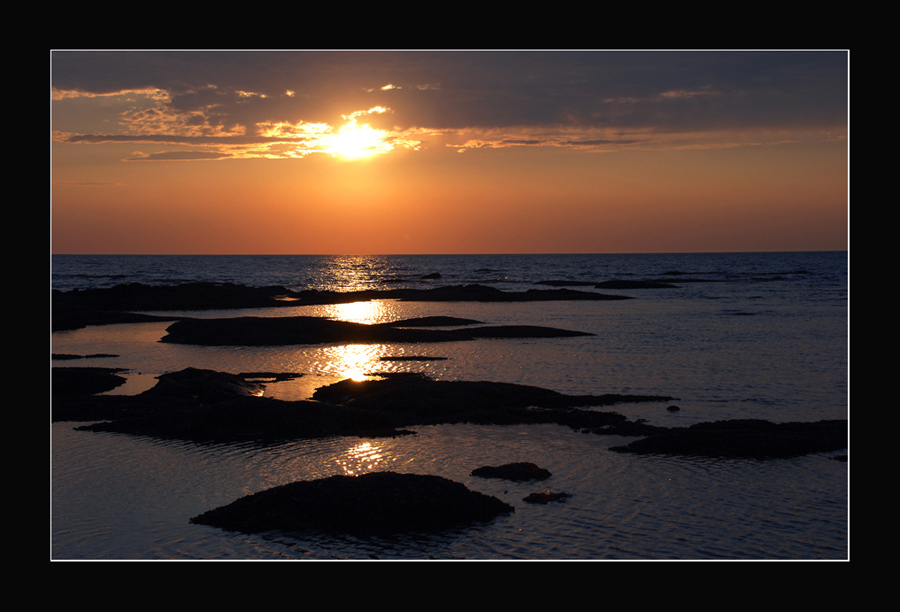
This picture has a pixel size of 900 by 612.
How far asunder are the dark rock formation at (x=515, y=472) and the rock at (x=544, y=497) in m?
1.30

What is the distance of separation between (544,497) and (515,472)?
1.76 m

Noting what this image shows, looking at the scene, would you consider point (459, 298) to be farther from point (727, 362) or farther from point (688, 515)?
point (688, 515)

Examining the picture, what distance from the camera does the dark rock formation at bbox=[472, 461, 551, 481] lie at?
16.9 metres

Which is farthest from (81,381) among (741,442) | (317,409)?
(741,442)

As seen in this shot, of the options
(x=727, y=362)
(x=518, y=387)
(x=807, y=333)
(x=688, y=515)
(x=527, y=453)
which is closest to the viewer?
(x=688, y=515)

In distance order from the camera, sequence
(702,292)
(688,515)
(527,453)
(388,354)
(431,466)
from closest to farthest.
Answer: (688,515) < (431,466) < (527,453) < (388,354) < (702,292)

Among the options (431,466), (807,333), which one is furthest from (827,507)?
(807,333)

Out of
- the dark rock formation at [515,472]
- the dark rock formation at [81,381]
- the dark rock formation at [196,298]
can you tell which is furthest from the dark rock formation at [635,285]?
the dark rock formation at [515,472]

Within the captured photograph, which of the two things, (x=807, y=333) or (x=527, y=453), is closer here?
(x=527, y=453)

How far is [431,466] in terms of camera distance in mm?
18172

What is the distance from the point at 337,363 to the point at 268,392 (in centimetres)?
860

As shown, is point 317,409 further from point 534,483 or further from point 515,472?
point 534,483

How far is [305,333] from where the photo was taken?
4850cm

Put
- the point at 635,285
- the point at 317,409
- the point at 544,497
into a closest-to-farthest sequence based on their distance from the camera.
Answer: the point at 544,497, the point at 317,409, the point at 635,285
